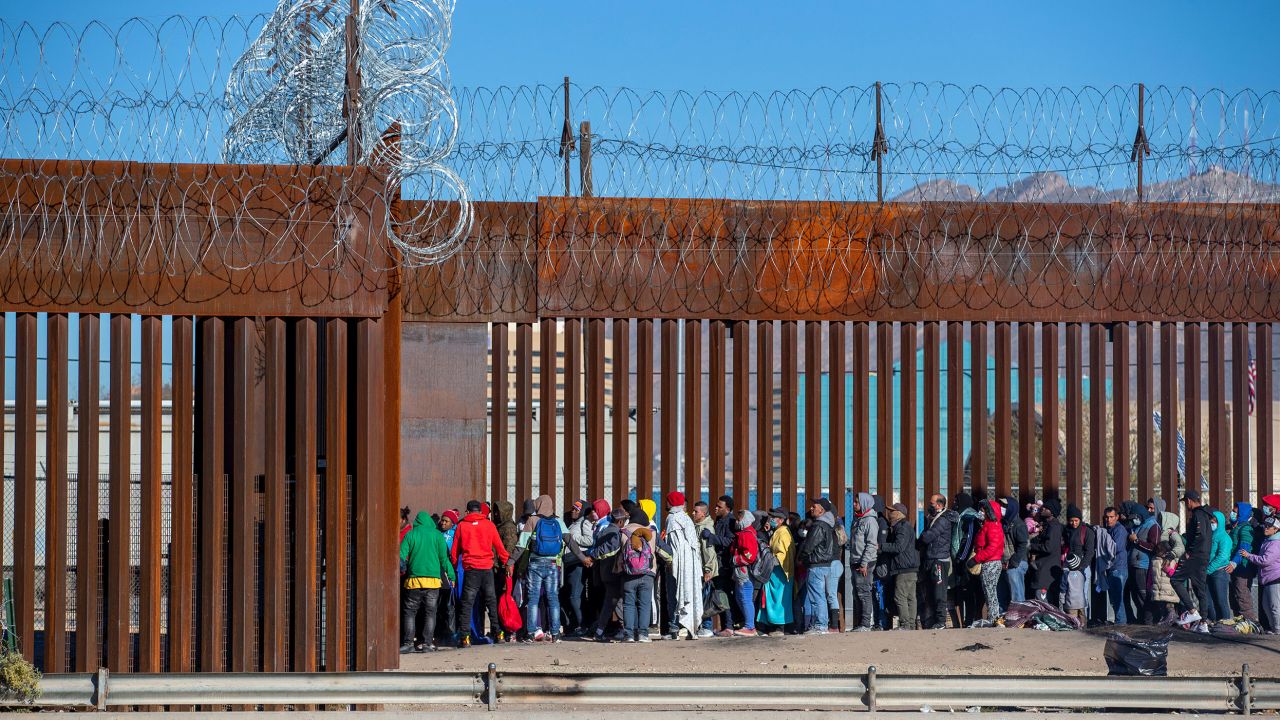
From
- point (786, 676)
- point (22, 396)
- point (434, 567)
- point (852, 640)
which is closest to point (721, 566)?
point (852, 640)

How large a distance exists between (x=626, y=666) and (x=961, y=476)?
4.27 metres

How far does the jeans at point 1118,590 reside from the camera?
12.5 m

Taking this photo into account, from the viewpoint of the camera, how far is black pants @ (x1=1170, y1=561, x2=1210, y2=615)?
40.2 feet

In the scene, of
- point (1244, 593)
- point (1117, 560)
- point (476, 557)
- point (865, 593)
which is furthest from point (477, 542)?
point (1244, 593)

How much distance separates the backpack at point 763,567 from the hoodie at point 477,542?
2013 mm

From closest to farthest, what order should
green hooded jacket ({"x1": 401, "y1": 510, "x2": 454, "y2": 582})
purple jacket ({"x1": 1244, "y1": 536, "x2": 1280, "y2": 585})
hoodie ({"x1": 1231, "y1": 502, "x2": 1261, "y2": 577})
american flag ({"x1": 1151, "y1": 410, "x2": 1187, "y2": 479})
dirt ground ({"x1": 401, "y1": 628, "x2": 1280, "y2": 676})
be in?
dirt ground ({"x1": 401, "y1": 628, "x2": 1280, "y2": 676})
green hooded jacket ({"x1": 401, "y1": 510, "x2": 454, "y2": 582})
purple jacket ({"x1": 1244, "y1": 536, "x2": 1280, "y2": 585})
hoodie ({"x1": 1231, "y1": 502, "x2": 1261, "y2": 577})
american flag ({"x1": 1151, "y1": 410, "x2": 1187, "y2": 479})

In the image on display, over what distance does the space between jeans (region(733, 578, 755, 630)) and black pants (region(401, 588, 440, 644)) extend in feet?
8.04

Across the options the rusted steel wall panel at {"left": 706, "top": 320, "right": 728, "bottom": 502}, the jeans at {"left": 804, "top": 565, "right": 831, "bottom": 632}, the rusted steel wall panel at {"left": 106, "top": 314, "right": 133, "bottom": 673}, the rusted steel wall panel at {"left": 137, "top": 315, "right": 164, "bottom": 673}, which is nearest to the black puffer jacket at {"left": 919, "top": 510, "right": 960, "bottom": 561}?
the jeans at {"left": 804, "top": 565, "right": 831, "bottom": 632}

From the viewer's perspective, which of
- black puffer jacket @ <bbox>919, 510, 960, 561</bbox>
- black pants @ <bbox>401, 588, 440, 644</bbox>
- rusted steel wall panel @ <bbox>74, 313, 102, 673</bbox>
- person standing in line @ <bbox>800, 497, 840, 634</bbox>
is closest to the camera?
rusted steel wall panel @ <bbox>74, 313, 102, 673</bbox>

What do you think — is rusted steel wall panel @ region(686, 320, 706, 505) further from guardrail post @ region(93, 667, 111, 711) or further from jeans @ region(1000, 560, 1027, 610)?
guardrail post @ region(93, 667, 111, 711)

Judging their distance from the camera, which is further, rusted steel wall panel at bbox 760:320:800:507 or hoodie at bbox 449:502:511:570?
rusted steel wall panel at bbox 760:320:800:507

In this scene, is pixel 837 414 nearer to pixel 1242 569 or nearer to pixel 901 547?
pixel 901 547

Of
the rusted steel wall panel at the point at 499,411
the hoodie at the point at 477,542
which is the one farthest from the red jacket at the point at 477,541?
the rusted steel wall panel at the point at 499,411

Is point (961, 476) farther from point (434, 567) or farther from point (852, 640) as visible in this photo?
point (434, 567)
